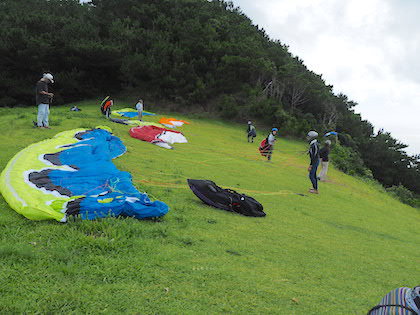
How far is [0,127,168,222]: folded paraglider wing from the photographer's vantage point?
168 inches

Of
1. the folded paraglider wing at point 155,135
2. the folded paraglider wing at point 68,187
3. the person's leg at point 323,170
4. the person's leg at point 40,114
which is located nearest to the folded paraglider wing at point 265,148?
the person's leg at point 323,170

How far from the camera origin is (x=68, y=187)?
5.35 m

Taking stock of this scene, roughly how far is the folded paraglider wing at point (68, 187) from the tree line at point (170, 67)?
79.7 ft

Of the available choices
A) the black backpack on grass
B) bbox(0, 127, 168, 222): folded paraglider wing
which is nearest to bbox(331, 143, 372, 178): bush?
the black backpack on grass

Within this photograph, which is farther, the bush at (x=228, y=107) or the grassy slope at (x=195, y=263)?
the bush at (x=228, y=107)

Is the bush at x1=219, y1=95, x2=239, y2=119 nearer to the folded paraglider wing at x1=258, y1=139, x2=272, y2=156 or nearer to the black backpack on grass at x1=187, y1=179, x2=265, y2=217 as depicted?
the folded paraglider wing at x1=258, y1=139, x2=272, y2=156

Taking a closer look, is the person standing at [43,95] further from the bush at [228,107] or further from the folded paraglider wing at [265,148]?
the bush at [228,107]

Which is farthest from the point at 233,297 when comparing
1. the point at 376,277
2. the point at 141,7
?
the point at 141,7

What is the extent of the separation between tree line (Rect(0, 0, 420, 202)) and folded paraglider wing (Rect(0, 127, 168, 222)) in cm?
2428

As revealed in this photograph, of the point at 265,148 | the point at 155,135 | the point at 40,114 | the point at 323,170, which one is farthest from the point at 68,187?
the point at 265,148

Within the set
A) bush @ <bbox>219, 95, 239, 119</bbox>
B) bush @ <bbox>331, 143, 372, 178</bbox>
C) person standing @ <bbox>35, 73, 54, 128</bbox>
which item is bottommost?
bush @ <bbox>331, 143, 372, 178</bbox>

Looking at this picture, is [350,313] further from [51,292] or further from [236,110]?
[236,110]

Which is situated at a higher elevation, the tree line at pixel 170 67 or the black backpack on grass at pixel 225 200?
the tree line at pixel 170 67

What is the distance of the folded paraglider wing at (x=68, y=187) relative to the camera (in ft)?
14.0
